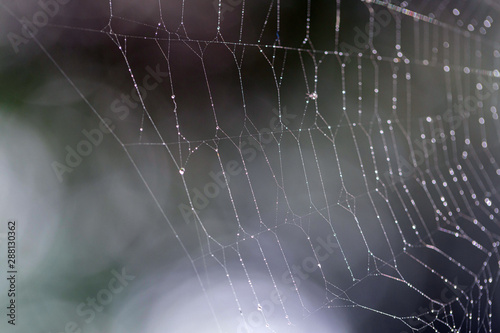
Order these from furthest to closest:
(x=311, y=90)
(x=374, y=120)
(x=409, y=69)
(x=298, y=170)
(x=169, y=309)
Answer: (x=409, y=69) → (x=374, y=120) → (x=311, y=90) → (x=298, y=170) → (x=169, y=309)

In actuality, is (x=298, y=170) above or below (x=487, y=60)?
below

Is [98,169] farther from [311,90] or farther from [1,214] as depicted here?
[311,90]

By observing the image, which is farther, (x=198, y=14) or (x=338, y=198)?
(x=338, y=198)

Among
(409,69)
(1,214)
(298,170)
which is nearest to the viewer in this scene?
(1,214)

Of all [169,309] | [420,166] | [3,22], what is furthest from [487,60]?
[3,22]

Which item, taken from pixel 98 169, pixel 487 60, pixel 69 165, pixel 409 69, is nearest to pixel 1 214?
pixel 69 165

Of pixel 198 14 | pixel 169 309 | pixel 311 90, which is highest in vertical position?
pixel 198 14
